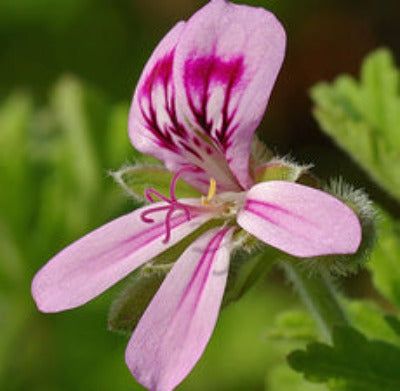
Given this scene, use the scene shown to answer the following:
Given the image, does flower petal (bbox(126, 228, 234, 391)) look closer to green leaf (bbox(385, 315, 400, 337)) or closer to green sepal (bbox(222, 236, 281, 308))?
green sepal (bbox(222, 236, 281, 308))

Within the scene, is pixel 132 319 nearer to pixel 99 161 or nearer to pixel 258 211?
pixel 258 211

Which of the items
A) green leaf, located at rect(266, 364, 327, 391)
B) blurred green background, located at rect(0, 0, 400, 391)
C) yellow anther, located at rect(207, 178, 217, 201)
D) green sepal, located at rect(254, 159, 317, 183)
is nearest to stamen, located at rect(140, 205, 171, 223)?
yellow anther, located at rect(207, 178, 217, 201)

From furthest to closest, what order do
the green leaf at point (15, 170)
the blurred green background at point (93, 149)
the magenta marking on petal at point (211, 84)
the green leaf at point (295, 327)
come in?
the blurred green background at point (93, 149), the green leaf at point (15, 170), the green leaf at point (295, 327), the magenta marking on petal at point (211, 84)

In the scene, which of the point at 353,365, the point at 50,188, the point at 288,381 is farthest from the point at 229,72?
the point at 50,188

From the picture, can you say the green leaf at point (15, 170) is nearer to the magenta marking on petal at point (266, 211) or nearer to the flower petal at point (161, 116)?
the flower petal at point (161, 116)

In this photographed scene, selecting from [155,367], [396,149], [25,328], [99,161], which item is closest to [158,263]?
[155,367]

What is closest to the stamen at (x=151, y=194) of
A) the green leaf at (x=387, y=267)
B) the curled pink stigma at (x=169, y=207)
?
the curled pink stigma at (x=169, y=207)
